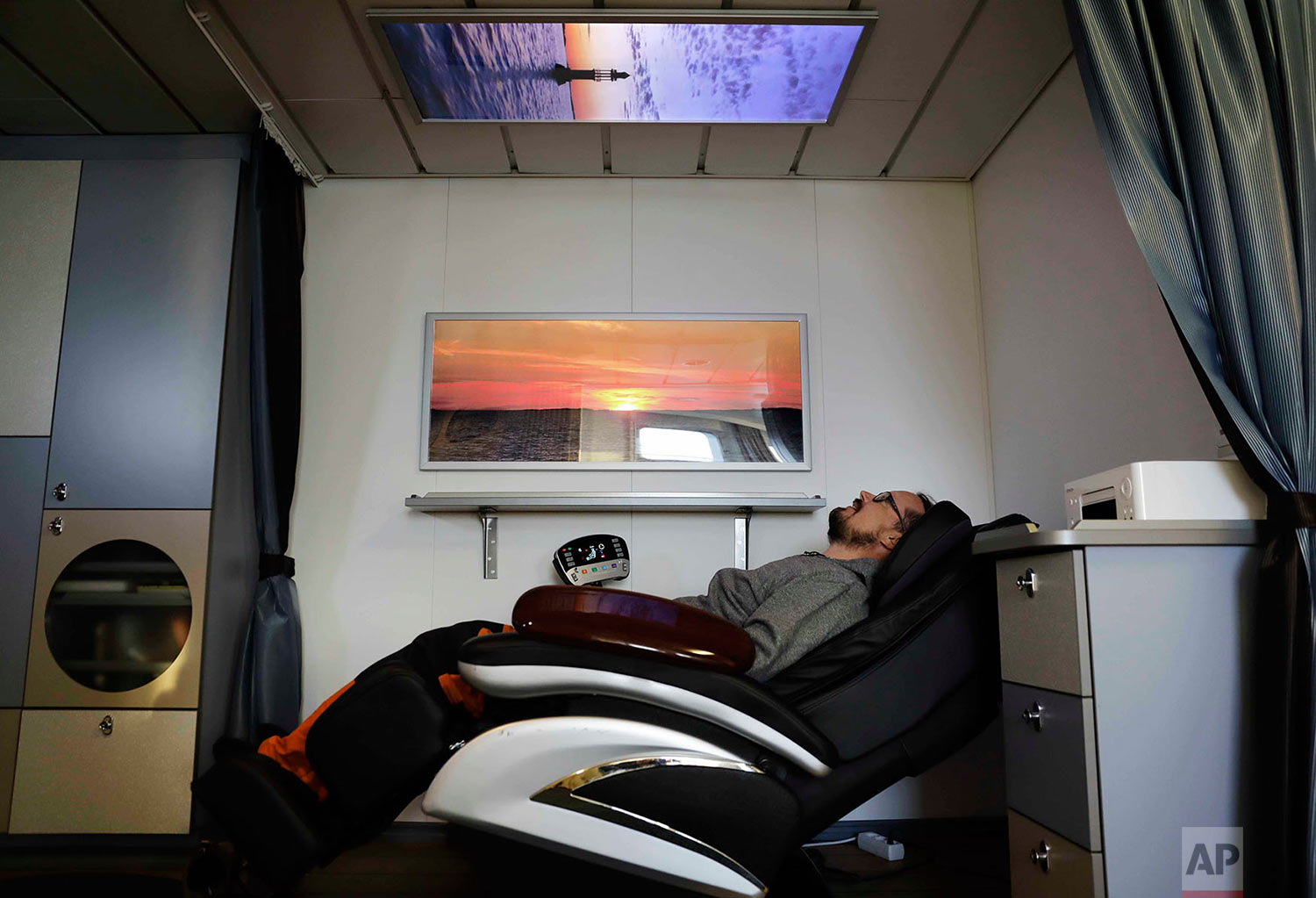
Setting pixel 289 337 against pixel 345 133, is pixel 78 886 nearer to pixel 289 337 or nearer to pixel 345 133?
pixel 289 337

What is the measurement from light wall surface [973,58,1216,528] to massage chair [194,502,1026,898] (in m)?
1.03

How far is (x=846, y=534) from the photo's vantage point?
7.79ft

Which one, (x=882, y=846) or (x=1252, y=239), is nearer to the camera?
(x=1252, y=239)

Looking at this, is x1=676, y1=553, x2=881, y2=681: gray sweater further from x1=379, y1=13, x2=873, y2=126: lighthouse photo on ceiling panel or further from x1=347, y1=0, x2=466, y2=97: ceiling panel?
x1=347, y1=0, x2=466, y2=97: ceiling panel

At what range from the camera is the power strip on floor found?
2459mm

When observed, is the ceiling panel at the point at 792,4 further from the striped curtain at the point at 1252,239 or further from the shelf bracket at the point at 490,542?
the shelf bracket at the point at 490,542

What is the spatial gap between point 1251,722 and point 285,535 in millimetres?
2708

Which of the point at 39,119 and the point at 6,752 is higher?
the point at 39,119

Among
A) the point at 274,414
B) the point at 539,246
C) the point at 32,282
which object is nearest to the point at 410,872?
the point at 274,414

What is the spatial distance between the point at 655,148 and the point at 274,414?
1.63 metres

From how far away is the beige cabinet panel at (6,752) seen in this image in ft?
8.39

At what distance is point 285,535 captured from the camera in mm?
2857

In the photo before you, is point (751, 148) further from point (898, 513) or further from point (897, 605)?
point (897, 605)

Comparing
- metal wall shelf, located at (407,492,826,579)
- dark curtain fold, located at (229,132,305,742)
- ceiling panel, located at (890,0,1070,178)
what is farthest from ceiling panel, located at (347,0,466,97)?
ceiling panel, located at (890,0,1070,178)
